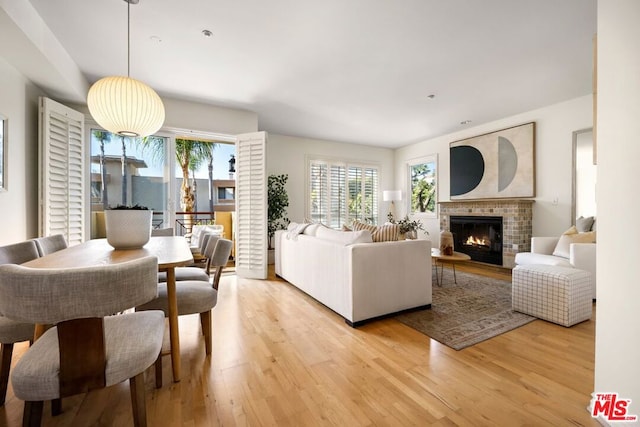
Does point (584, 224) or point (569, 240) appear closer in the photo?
point (569, 240)

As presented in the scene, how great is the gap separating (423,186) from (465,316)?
13.8 ft

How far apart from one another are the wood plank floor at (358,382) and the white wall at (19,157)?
1791 mm

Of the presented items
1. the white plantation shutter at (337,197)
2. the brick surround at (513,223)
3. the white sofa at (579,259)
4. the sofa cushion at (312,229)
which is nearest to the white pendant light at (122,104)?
the sofa cushion at (312,229)

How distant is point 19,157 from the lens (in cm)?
265

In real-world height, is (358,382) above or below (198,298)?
below

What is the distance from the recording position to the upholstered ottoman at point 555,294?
7.61 ft

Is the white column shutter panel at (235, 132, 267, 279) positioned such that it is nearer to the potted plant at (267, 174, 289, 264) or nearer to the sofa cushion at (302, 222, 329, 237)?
the sofa cushion at (302, 222, 329, 237)

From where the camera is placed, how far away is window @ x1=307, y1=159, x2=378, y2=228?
6090 mm

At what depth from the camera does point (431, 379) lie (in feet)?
5.36

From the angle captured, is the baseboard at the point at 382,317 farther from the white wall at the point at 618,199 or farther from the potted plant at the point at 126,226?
the potted plant at the point at 126,226

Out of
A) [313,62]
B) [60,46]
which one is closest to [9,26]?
[60,46]

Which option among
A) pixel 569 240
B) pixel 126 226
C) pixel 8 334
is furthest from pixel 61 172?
pixel 569 240

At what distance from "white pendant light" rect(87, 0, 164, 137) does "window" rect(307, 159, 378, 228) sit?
4.21m

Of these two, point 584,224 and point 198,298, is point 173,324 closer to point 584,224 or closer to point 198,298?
point 198,298
